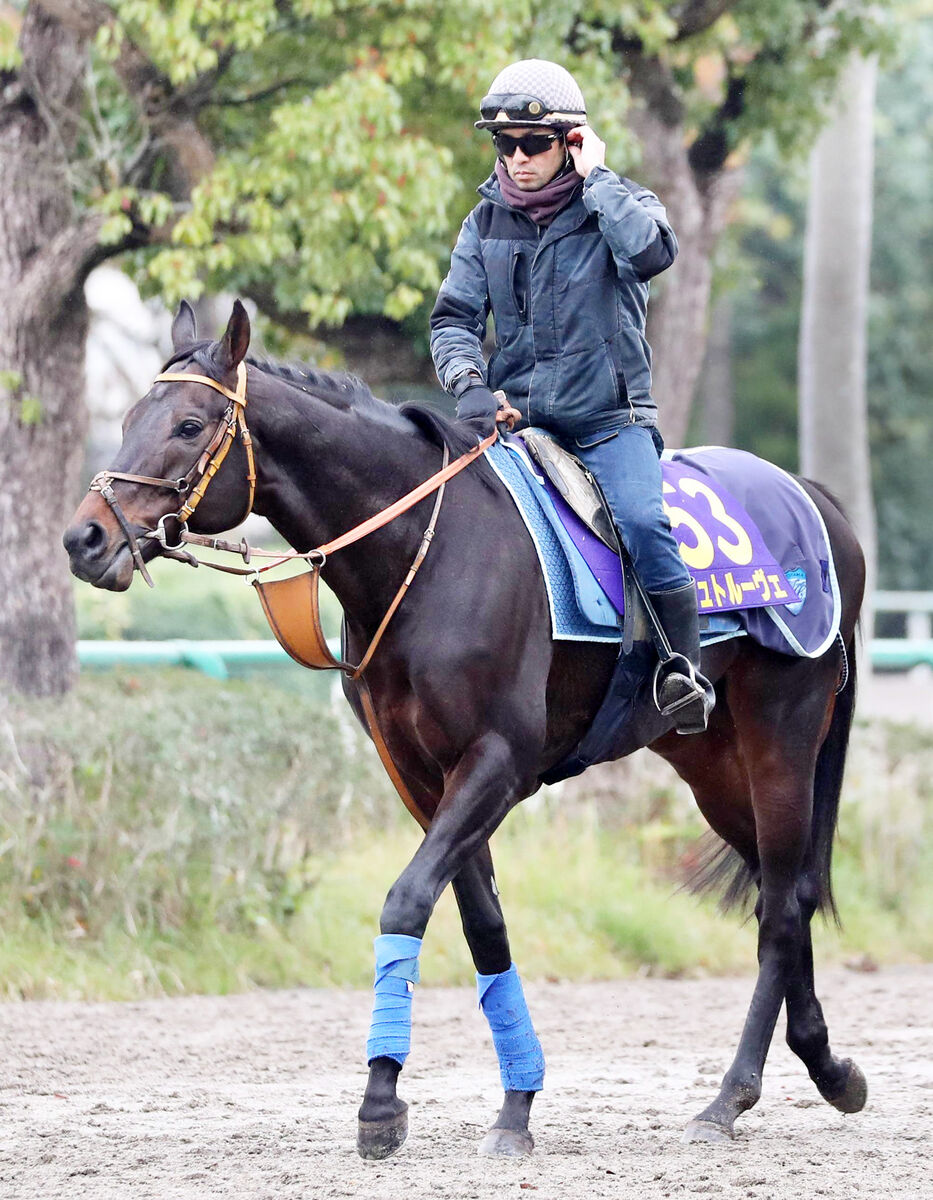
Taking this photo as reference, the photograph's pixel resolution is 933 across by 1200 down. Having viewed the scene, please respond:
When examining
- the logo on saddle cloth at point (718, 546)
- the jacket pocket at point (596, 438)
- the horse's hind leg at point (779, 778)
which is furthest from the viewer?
the horse's hind leg at point (779, 778)

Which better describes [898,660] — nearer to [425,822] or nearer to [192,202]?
[192,202]

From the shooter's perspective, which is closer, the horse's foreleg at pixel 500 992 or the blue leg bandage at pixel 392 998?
the blue leg bandage at pixel 392 998

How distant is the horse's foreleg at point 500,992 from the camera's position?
4809 millimetres

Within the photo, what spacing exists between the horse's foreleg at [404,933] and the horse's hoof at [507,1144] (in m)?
0.48

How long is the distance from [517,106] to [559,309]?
58cm

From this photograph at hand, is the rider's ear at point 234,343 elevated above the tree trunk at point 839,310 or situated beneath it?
situated beneath

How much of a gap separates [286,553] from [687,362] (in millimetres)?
6229

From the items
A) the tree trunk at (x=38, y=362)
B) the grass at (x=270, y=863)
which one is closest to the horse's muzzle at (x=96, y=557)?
the grass at (x=270, y=863)

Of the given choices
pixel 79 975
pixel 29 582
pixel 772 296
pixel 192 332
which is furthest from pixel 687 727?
pixel 772 296

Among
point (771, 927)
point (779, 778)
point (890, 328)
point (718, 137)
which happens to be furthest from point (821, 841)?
point (890, 328)

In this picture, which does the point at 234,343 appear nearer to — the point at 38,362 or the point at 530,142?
the point at 530,142

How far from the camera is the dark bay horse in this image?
14.1ft

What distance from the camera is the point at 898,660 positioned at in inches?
496

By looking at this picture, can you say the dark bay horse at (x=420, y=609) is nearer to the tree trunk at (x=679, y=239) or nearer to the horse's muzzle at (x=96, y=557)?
the horse's muzzle at (x=96, y=557)
